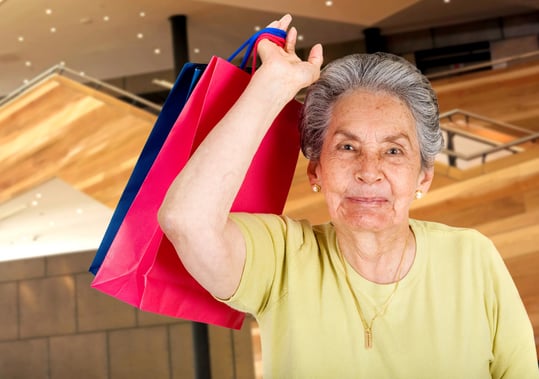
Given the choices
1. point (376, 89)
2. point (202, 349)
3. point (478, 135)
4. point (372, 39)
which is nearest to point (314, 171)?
point (376, 89)

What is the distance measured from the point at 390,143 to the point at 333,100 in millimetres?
167

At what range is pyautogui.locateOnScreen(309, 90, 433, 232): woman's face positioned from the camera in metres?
1.46

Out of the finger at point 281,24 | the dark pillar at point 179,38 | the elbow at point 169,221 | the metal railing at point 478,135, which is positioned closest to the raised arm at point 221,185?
the elbow at point 169,221

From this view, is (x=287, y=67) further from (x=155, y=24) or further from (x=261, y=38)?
(x=155, y=24)

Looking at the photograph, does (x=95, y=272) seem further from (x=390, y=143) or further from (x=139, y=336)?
(x=139, y=336)

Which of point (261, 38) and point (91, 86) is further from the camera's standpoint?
point (91, 86)

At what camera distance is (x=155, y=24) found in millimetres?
11938

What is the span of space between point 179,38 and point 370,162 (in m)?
10.4

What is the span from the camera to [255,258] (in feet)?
4.69

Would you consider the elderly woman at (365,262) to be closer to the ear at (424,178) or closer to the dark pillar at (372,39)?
the ear at (424,178)

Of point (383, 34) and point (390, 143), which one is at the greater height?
point (383, 34)

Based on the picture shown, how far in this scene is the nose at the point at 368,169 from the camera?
1449 millimetres

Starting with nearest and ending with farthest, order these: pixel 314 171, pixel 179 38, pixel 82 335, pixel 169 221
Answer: pixel 169 221 < pixel 314 171 < pixel 179 38 < pixel 82 335

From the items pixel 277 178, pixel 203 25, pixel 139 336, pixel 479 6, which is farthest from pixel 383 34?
pixel 277 178
